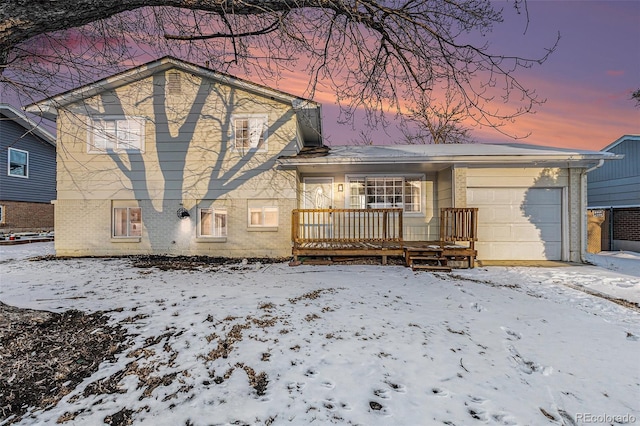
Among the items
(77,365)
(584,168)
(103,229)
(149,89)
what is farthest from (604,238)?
(103,229)

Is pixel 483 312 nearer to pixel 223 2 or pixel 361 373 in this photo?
pixel 361 373

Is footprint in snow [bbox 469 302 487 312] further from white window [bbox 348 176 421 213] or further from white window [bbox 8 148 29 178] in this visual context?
white window [bbox 8 148 29 178]

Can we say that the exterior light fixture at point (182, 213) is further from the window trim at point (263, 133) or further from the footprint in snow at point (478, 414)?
the footprint in snow at point (478, 414)

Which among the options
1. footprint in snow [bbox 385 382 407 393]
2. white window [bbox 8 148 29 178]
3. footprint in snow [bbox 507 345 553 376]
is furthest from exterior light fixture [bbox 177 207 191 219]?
white window [bbox 8 148 29 178]

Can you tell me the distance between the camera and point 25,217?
1625 cm

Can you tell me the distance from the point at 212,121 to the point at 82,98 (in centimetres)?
416

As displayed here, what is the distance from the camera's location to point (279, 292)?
497cm

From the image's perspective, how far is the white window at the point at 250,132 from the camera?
29.5ft

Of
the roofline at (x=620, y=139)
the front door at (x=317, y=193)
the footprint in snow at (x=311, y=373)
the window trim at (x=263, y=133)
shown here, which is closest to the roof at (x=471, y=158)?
the window trim at (x=263, y=133)

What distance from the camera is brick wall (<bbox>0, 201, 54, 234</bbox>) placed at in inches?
599

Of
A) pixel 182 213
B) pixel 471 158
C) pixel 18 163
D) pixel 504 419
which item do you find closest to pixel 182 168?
pixel 182 213

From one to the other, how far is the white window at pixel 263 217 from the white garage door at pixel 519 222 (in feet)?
19.3

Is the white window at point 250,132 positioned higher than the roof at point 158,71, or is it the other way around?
the roof at point 158,71

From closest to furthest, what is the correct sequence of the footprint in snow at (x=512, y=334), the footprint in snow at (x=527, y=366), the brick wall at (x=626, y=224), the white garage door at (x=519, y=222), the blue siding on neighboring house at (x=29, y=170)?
the footprint in snow at (x=527, y=366) → the footprint in snow at (x=512, y=334) → the white garage door at (x=519, y=222) → the brick wall at (x=626, y=224) → the blue siding on neighboring house at (x=29, y=170)
